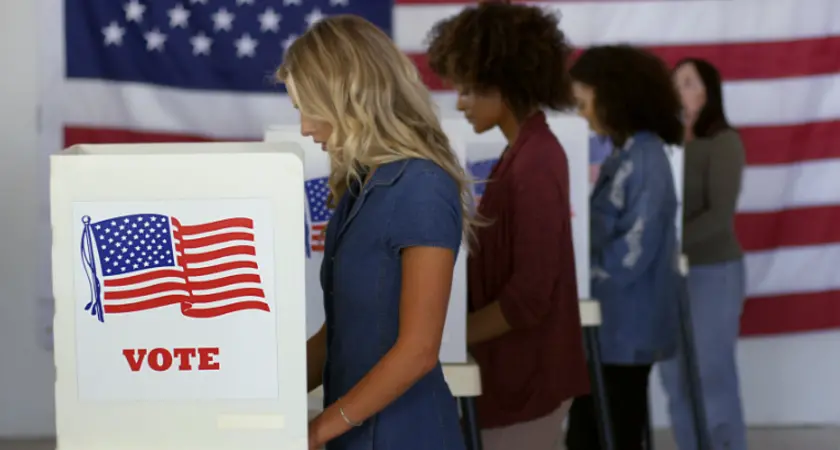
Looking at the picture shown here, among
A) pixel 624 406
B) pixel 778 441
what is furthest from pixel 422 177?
pixel 778 441

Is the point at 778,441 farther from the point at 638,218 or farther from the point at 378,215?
the point at 378,215

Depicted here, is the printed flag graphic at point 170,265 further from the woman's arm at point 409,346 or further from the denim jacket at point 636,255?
the denim jacket at point 636,255

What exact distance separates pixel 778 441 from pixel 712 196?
39.5 inches

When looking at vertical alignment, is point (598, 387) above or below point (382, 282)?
below

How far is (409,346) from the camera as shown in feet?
4.06

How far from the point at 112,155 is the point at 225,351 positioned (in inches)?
8.7

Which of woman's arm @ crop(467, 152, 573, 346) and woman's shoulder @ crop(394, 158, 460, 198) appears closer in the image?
woman's shoulder @ crop(394, 158, 460, 198)

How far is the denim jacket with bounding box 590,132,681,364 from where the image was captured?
2.52 meters

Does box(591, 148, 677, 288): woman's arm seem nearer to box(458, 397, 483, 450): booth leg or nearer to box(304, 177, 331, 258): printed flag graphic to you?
box(458, 397, 483, 450): booth leg

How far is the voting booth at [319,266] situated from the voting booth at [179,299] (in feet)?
1.87

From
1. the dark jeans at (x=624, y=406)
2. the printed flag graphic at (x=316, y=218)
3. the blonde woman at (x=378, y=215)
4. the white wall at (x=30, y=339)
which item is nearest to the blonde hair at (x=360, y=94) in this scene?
the blonde woman at (x=378, y=215)

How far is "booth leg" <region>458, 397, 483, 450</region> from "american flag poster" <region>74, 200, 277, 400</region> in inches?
27.9

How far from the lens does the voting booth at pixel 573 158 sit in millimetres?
2186

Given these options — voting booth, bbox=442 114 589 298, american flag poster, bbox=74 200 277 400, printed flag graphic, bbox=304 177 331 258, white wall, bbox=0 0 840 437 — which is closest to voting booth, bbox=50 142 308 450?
american flag poster, bbox=74 200 277 400
